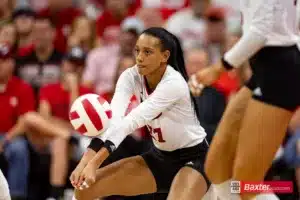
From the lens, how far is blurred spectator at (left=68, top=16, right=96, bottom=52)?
24.5ft

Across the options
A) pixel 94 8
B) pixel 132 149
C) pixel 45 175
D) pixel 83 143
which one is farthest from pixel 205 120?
pixel 94 8

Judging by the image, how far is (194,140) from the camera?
4254mm

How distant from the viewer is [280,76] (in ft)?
11.9

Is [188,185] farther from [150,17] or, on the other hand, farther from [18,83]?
[150,17]

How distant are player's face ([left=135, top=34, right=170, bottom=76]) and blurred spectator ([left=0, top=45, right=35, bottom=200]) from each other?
2.32 metres

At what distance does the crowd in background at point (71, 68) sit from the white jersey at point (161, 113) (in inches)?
37.3

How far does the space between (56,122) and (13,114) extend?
16.7 inches

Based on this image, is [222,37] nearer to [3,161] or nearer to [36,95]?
[36,95]

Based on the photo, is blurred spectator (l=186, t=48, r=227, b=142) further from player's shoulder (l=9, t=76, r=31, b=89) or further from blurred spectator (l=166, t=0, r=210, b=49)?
player's shoulder (l=9, t=76, r=31, b=89)

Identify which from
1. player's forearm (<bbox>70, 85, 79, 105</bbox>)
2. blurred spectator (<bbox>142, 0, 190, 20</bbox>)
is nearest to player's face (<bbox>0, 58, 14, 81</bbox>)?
player's forearm (<bbox>70, 85, 79, 105</bbox>)

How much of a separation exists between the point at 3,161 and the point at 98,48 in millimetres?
1690

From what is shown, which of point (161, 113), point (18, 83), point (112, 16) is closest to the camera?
point (161, 113)

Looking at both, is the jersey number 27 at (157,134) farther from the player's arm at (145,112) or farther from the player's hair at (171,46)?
the player's hair at (171,46)

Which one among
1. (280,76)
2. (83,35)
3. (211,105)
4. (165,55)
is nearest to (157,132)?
(165,55)
